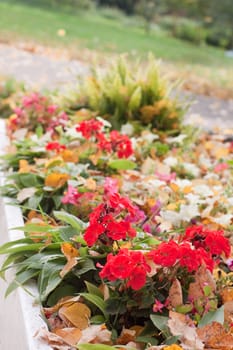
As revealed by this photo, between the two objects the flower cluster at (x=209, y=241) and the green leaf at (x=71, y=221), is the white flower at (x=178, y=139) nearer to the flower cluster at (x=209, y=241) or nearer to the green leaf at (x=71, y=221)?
the green leaf at (x=71, y=221)

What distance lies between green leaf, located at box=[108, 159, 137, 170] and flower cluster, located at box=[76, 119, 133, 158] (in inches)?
2.5

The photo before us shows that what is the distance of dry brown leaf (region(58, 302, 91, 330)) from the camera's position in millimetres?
1949

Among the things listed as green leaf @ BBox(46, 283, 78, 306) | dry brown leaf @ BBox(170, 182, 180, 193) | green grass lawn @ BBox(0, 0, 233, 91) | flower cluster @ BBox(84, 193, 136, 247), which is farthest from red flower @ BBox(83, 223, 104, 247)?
green grass lawn @ BBox(0, 0, 233, 91)

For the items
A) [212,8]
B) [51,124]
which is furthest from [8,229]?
[212,8]

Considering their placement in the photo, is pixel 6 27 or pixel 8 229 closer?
pixel 8 229

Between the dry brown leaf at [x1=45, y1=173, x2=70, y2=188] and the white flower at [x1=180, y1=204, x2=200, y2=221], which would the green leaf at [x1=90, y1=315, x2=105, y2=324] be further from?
the dry brown leaf at [x1=45, y1=173, x2=70, y2=188]

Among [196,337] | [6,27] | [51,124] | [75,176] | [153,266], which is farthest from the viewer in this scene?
[6,27]

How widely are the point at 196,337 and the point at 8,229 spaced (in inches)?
37.5

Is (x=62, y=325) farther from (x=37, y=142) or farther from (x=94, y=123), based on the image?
(x=37, y=142)

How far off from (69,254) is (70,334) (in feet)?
1.11

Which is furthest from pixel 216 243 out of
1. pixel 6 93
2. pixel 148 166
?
pixel 6 93

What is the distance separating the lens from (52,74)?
9.27 m

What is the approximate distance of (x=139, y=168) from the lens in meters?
3.67

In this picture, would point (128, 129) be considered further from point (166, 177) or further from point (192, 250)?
point (192, 250)
